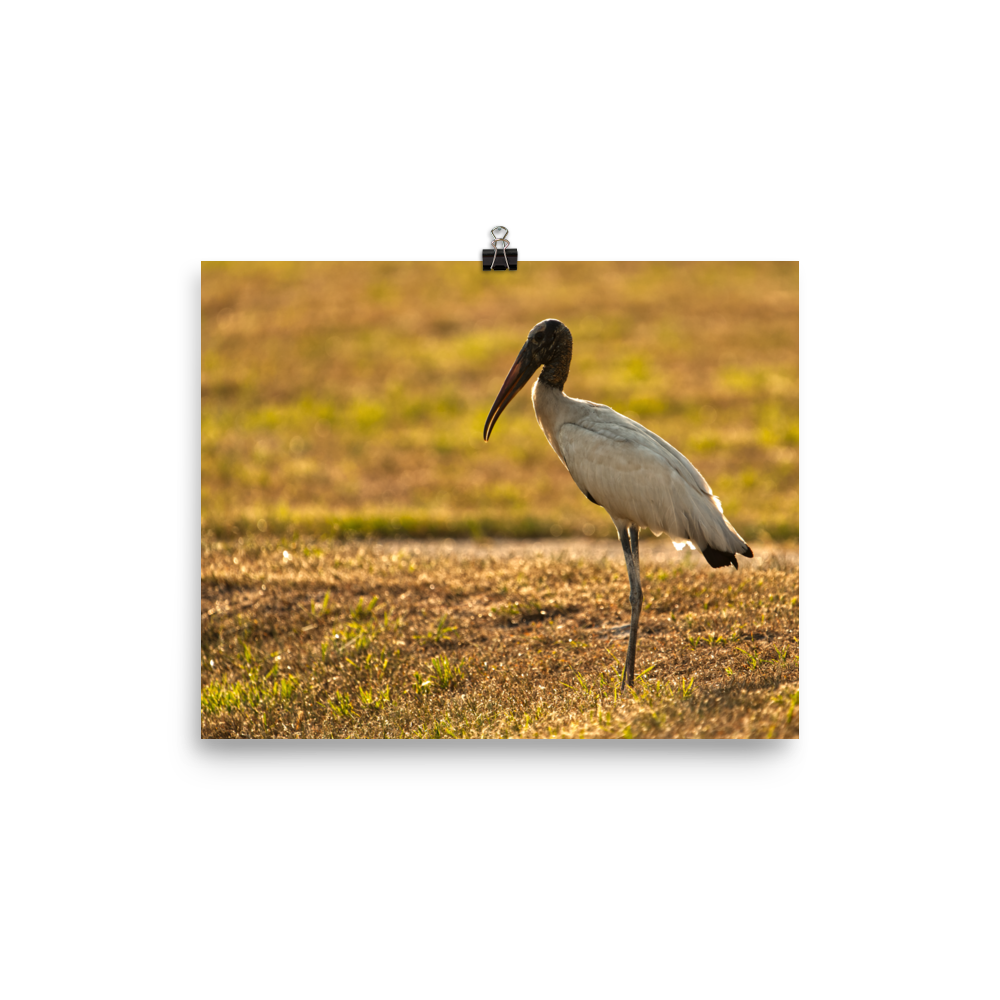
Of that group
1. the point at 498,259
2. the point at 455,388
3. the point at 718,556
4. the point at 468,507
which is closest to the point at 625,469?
the point at 718,556

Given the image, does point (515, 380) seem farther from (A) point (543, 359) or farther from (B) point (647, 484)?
(B) point (647, 484)

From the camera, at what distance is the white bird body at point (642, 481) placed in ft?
20.5

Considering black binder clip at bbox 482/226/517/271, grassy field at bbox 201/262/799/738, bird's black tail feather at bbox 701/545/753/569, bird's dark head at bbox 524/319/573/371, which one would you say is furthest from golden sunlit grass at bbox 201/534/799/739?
black binder clip at bbox 482/226/517/271

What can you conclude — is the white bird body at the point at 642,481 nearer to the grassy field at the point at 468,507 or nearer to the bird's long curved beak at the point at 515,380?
the bird's long curved beak at the point at 515,380

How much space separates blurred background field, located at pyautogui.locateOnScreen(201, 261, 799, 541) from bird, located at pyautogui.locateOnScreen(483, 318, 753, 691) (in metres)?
2.75

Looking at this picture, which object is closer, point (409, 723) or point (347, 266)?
point (409, 723)

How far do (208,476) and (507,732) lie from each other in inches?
226

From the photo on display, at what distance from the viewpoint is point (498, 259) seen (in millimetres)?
6195

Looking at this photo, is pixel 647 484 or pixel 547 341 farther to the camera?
pixel 547 341

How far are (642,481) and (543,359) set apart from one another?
0.89 m

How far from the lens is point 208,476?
35.9ft

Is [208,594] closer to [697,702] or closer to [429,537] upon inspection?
[429,537]

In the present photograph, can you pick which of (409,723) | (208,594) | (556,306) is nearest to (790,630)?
(409,723)

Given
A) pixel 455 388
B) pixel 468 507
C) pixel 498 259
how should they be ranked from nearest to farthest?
1. pixel 498 259
2. pixel 468 507
3. pixel 455 388
